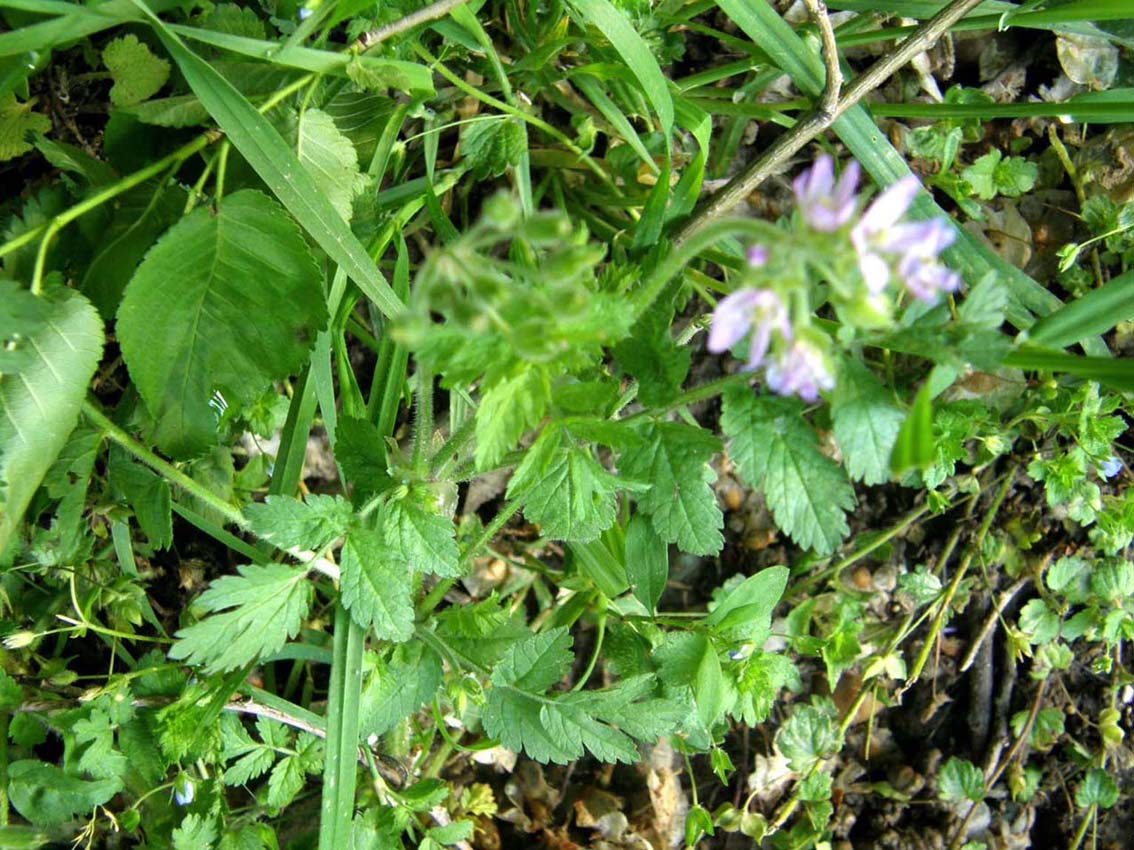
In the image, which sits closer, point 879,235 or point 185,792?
point 879,235

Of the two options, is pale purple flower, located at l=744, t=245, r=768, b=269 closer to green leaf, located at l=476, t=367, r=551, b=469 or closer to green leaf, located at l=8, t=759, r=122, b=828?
green leaf, located at l=476, t=367, r=551, b=469

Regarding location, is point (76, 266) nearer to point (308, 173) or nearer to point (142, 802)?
point (308, 173)

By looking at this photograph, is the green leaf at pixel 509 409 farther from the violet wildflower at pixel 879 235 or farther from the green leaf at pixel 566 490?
the violet wildflower at pixel 879 235

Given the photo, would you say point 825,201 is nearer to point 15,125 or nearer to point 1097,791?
point 15,125

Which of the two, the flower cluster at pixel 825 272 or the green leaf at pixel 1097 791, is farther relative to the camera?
the green leaf at pixel 1097 791

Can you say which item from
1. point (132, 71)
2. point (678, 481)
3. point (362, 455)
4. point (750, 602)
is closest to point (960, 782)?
point (750, 602)


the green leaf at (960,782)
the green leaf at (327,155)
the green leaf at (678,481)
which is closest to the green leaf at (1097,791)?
the green leaf at (960,782)

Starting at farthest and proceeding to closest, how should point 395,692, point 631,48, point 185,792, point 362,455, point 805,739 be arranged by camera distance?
1. point 805,739
2. point 185,792
3. point 395,692
4. point 631,48
5. point 362,455
